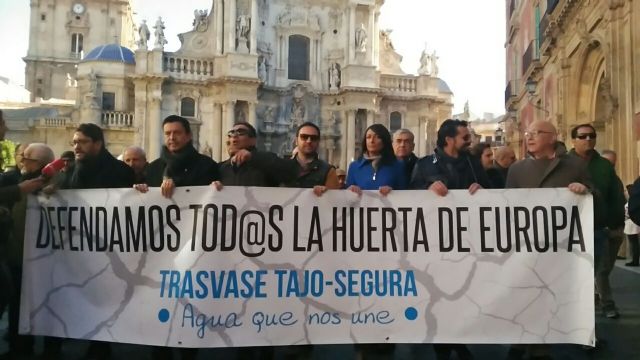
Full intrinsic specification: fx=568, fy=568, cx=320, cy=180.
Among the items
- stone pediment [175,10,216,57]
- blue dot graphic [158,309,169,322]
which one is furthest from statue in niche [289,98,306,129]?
blue dot graphic [158,309,169,322]

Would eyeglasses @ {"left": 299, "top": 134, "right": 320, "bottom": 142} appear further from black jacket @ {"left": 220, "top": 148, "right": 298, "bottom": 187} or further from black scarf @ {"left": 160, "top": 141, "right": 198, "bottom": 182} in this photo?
black scarf @ {"left": 160, "top": 141, "right": 198, "bottom": 182}

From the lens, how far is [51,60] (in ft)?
175

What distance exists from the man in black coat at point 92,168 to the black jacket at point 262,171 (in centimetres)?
96

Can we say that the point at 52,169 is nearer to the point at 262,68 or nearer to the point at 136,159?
the point at 136,159

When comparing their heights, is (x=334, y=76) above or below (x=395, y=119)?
above

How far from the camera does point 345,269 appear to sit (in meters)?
4.54

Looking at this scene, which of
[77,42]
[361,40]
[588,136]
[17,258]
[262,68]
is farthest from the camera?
[77,42]

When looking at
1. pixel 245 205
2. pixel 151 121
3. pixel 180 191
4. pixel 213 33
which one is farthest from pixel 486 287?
pixel 213 33

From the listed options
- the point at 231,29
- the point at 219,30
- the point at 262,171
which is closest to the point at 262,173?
the point at 262,171

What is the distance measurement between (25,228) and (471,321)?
3.87m

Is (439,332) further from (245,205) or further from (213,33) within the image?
(213,33)

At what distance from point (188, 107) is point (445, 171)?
29.3m

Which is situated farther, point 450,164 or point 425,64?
point 425,64

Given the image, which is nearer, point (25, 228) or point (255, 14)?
point (25, 228)
